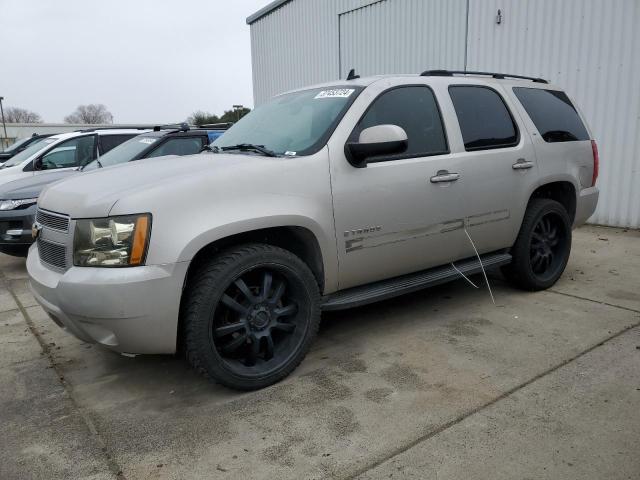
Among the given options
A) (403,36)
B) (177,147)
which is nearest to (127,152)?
(177,147)

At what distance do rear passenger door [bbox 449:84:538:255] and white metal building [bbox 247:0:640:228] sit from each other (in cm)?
416

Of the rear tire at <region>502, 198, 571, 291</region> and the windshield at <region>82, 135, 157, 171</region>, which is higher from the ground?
the windshield at <region>82, 135, 157, 171</region>

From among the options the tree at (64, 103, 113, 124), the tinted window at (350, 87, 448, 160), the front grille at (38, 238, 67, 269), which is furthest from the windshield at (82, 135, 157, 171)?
the tree at (64, 103, 113, 124)

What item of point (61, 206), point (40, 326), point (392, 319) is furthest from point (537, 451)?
point (40, 326)

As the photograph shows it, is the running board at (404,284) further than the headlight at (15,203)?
No

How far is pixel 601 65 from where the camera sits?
755 cm

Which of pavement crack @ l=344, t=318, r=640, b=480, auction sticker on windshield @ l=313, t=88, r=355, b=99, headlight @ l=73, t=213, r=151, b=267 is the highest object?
auction sticker on windshield @ l=313, t=88, r=355, b=99

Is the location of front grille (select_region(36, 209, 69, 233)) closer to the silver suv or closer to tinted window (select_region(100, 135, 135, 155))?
the silver suv

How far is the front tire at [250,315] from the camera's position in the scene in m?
2.79

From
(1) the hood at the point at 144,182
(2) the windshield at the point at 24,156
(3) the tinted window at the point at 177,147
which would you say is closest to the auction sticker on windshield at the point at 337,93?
(1) the hood at the point at 144,182

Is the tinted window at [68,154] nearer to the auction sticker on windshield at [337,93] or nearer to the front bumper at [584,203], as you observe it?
the auction sticker on windshield at [337,93]

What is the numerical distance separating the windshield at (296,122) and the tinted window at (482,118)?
3.13 ft

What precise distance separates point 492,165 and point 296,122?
5.25 ft

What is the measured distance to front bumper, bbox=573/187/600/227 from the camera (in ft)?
16.0
